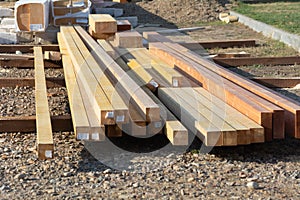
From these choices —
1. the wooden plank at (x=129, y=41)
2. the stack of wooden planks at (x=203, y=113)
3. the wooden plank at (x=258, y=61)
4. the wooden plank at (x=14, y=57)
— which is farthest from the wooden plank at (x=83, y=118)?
the wooden plank at (x=258, y=61)

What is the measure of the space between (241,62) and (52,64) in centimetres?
304

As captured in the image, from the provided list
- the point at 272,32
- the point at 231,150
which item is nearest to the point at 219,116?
the point at 231,150

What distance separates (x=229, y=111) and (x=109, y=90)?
1.20m

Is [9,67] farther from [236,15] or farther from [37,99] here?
[236,15]

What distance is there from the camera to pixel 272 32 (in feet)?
45.8

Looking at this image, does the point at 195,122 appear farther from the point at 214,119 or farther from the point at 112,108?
the point at 112,108

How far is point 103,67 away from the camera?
7.97 m

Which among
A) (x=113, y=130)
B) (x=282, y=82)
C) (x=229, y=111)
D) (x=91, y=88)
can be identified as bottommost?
(x=282, y=82)

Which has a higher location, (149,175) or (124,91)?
(124,91)

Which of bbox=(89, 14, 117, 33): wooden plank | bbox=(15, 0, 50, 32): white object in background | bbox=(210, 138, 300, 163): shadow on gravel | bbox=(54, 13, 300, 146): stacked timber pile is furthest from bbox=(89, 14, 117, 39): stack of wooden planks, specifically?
bbox=(210, 138, 300, 163): shadow on gravel

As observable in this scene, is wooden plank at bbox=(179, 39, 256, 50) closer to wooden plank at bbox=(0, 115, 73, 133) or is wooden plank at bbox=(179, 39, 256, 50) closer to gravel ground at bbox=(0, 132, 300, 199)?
wooden plank at bbox=(0, 115, 73, 133)

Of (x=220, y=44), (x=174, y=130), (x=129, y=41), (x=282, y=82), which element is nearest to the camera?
(x=174, y=130)

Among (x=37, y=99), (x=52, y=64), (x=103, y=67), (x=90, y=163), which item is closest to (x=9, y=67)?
(x=52, y=64)

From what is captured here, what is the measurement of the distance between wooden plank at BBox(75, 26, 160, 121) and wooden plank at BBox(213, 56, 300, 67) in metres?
2.25
